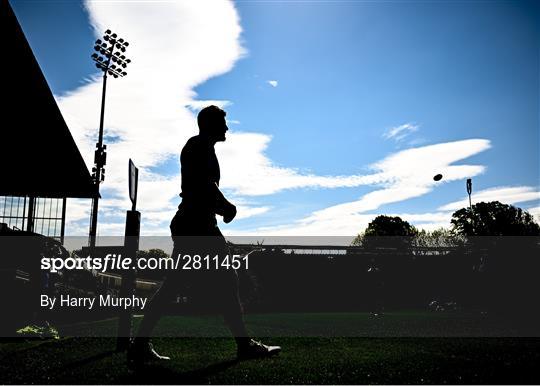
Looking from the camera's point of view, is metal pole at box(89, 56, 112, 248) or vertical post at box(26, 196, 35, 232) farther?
metal pole at box(89, 56, 112, 248)

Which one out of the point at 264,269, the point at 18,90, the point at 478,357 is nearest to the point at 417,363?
the point at 478,357

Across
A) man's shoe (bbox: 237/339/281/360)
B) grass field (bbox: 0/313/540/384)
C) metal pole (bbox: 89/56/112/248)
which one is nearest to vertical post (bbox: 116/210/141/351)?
grass field (bbox: 0/313/540/384)

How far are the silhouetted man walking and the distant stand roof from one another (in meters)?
2.53

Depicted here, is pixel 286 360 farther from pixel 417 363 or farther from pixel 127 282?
pixel 127 282

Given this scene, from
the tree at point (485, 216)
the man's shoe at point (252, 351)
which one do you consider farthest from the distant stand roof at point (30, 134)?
the tree at point (485, 216)

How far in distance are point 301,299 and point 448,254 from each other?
8621 millimetres

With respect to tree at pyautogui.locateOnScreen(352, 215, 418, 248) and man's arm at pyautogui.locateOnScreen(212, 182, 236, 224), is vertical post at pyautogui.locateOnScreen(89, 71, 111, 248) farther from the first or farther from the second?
tree at pyautogui.locateOnScreen(352, 215, 418, 248)

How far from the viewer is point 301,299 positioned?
1995cm

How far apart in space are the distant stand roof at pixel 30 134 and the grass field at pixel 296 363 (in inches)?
118

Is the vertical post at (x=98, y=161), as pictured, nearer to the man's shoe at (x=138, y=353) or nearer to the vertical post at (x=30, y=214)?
the vertical post at (x=30, y=214)

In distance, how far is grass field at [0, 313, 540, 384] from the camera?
9.92ft

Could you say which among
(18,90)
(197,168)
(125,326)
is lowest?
(125,326)

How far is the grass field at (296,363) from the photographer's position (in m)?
3.02

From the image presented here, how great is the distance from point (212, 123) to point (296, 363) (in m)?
2.35
